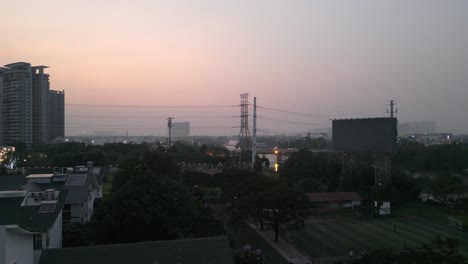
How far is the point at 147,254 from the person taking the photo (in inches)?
347

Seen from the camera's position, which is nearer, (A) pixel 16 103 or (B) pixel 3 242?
(B) pixel 3 242

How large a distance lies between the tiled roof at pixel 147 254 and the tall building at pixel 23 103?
54025 millimetres

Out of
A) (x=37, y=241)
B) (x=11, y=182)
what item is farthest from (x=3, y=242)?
(x=11, y=182)

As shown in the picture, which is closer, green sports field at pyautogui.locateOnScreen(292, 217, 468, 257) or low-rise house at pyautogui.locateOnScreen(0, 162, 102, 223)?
green sports field at pyautogui.locateOnScreen(292, 217, 468, 257)

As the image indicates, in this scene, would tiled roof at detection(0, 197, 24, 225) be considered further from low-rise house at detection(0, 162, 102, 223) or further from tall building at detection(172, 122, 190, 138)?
tall building at detection(172, 122, 190, 138)

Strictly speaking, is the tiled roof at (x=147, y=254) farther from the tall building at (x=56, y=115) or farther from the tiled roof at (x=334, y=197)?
the tall building at (x=56, y=115)

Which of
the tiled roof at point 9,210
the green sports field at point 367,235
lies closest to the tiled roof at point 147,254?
the tiled roof at point 9,210

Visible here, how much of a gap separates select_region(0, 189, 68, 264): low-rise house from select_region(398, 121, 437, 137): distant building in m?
172

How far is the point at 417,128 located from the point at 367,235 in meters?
174

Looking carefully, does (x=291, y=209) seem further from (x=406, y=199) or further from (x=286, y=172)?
(x=286, y=172)

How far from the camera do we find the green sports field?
15.8 meters

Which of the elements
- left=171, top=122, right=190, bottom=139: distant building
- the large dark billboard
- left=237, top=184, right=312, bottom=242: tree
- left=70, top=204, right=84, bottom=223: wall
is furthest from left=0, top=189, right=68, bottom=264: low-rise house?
left=171, top=122, right=190, bottom=139: distant building

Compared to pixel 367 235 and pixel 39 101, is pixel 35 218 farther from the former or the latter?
pixel 39 101

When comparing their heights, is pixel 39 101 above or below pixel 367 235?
above
